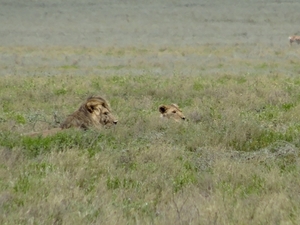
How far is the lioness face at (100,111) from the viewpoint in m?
9.75

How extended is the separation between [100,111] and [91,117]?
0.96ft

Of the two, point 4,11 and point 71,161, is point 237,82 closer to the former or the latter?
point 71,161

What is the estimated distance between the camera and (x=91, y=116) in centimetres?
965

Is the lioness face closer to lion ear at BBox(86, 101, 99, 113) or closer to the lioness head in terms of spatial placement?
lion ear at BBox(86, 101, 99, 113)

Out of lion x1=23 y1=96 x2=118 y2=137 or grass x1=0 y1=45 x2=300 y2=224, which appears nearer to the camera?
grass x1=0 y1=45 x2=300 y2=224

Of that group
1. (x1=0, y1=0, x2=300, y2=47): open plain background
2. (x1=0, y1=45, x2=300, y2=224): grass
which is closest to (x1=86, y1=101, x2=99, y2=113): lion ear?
(x1=0, y1=45, x2=300, y2=224): grass

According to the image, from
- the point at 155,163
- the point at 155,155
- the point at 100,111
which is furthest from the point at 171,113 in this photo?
the point at 155,163

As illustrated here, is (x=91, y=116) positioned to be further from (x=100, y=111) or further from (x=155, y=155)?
(x=155, y=155)

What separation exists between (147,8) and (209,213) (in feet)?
171

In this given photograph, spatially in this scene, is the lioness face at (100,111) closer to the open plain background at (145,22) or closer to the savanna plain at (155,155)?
the savanna plain at (155,155)

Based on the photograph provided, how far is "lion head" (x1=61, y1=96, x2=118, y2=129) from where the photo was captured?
9.47 meters

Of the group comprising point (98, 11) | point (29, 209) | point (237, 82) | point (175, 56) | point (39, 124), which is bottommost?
point (98, 11)

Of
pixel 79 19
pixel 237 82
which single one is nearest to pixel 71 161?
pixel 237 82

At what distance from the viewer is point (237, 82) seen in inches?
710
